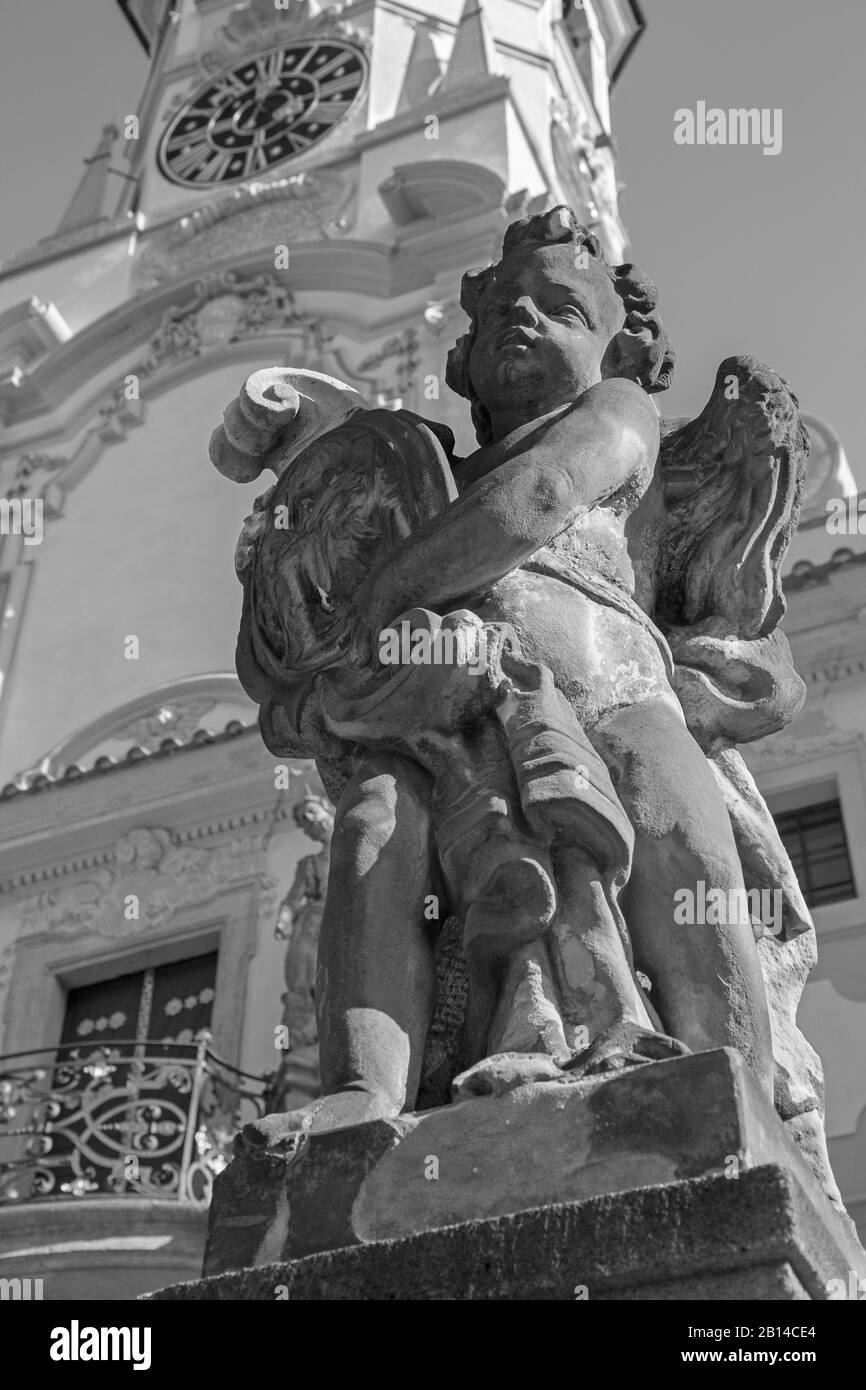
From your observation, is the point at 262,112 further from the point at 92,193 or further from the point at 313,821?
the point at 313,821

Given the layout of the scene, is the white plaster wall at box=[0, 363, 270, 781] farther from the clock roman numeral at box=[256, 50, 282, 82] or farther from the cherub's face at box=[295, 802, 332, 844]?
the clock roman numeral at box=[256, 50, 282, 82]

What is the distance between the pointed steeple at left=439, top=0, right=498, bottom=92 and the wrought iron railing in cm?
1165

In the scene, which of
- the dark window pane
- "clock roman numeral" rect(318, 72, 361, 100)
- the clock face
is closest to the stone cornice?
the dark window pane

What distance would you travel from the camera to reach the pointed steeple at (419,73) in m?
20.4

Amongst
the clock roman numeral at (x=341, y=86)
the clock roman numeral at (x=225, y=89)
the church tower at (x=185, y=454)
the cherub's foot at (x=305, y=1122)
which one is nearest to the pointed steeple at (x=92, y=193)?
the church tower at (x=185, y=454)

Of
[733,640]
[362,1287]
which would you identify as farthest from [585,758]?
[362,1287]

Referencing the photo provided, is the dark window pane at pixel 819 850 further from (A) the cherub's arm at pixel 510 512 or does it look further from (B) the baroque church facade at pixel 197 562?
(A) the cherub's arm at pixel 510 512

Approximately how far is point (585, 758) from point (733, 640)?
65 cm

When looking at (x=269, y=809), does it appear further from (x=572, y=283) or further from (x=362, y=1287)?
(x=362, y=1287)

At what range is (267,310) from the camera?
17.5m

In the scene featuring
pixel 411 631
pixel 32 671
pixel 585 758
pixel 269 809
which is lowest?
pixel 585 758

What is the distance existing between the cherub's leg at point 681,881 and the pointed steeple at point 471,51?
56.2ft

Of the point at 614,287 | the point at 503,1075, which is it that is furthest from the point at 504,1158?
the point at 614,287

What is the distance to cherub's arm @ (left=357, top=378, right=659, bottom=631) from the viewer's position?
3490 millimetres
